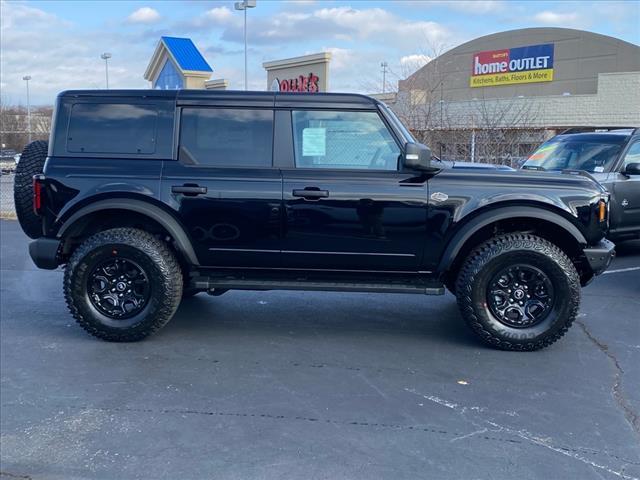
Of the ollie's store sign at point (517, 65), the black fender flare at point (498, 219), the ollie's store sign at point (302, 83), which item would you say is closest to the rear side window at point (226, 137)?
the black fender flare at point (498, 219)

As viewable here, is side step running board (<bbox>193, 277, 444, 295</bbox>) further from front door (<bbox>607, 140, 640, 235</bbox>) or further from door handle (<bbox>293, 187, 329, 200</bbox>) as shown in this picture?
front door (<bbox>607, 140, 640, 235</bbox>)

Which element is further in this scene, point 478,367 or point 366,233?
point 366,233

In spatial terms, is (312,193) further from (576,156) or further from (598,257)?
(576,156)

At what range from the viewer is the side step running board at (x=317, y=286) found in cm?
521

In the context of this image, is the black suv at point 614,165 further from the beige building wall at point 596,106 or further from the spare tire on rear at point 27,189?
the beige building wall at point 596,106

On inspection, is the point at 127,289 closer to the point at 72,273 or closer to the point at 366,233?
the point at 72,273

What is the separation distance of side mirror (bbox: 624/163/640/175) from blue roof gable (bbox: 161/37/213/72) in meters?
22.7

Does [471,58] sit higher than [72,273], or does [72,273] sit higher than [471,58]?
[471,58]

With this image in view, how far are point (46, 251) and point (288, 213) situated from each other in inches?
79.4

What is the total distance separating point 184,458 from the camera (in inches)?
135

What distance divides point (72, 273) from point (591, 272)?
168 inches

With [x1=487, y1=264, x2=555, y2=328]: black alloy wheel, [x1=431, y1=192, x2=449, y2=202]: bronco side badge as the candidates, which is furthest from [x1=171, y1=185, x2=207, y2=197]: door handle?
[x1=487, y1=264, x2=555, y2=328]: black alloy wheel

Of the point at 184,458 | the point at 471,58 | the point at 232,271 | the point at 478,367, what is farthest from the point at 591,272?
the point at 471,58

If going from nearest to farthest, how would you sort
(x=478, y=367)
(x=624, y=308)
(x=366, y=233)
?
(x=478, y=367)
(x=366, y=233)
(x=624, y=308)
